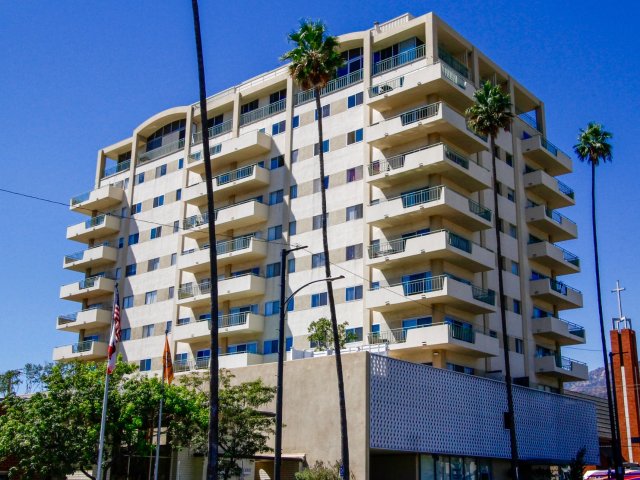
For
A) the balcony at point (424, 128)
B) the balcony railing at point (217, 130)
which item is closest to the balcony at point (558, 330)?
the balcony at point (424, 128)

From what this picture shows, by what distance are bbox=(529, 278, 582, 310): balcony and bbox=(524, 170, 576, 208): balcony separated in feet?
26.8

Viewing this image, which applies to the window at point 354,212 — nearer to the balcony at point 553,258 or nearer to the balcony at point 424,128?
the balcony at point 424,128

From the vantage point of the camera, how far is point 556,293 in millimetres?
66438

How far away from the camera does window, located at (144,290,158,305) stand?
75.4 meters

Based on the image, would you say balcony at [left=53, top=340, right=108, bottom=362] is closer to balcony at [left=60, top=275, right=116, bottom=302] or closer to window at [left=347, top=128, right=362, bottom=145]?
balcony at [left=60, top=275, right=116, bottom=302]

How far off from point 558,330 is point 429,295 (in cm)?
1728

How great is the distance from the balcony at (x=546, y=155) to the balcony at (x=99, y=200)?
41110 millimetres

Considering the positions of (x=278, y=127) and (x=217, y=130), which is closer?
(x=278, y=127)

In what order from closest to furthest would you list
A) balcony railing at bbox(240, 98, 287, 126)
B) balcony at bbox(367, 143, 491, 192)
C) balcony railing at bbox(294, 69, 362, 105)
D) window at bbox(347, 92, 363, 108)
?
balcony at bbox(367, 143, 491, 192) → window at bbox(347, 92, 363, 108) → balcony railing at bbox(294, 69, 362, 105) → balcony railing at bbox(240, 98, 287, 126)

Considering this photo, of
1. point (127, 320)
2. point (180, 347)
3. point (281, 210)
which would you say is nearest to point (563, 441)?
point (281, 210)

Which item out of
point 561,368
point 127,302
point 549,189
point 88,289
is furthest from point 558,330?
point 88,289

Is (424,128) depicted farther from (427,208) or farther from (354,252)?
(354,252)

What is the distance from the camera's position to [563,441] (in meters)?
59.2

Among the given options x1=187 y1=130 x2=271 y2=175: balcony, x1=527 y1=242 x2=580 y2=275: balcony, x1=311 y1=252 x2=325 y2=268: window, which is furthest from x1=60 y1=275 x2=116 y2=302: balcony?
x1=527 y1=242 x2=580 y2=275: balcony
